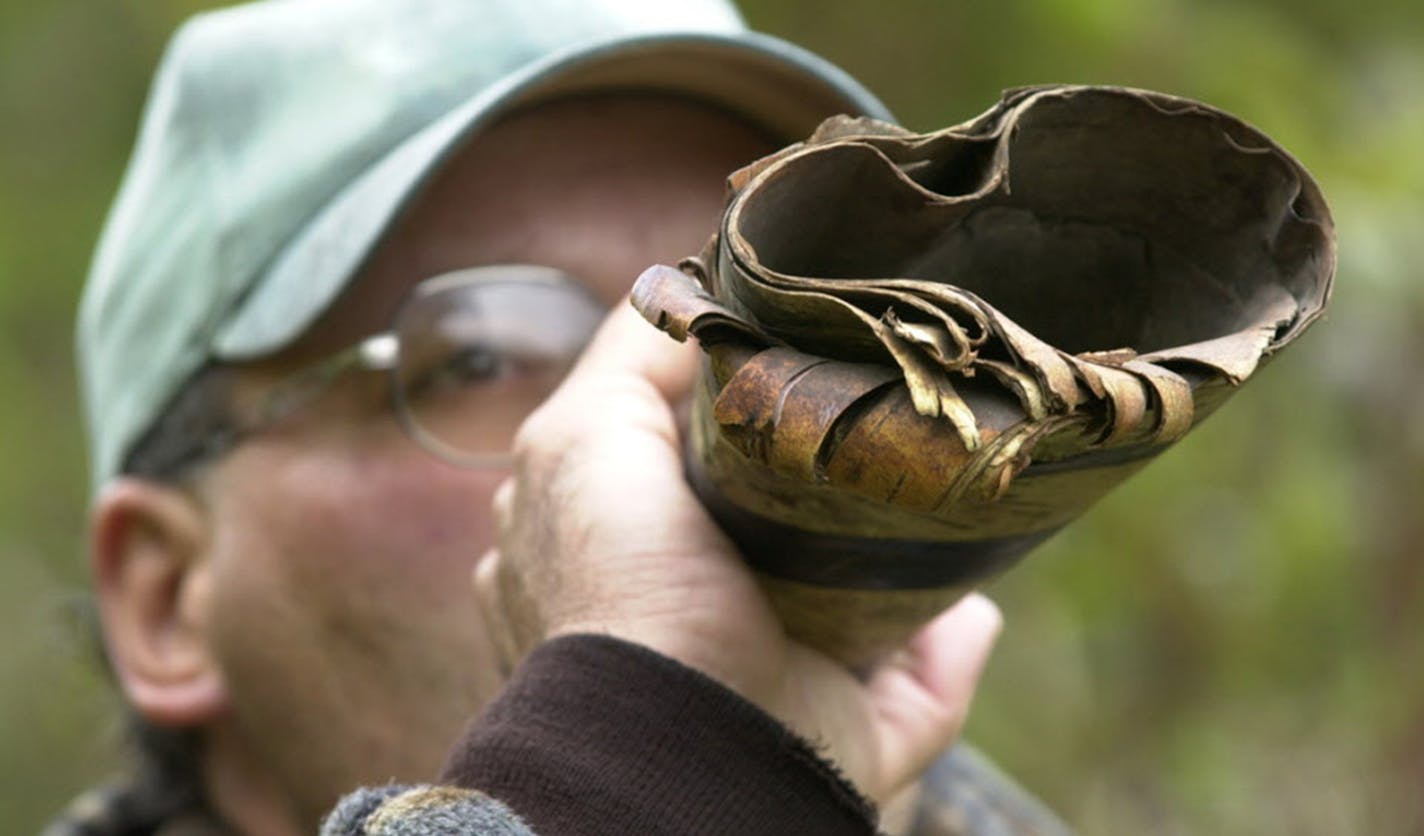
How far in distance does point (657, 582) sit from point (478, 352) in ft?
2.53

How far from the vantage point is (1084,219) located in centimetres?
100

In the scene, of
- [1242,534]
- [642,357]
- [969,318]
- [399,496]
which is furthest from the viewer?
[1242,534]

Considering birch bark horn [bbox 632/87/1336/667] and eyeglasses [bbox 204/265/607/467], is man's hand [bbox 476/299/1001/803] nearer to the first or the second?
birch bark horn [bbox 632/87/1336/667]

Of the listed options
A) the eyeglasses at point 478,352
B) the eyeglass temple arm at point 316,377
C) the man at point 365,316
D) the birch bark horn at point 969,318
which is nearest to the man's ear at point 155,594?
the man at point 365,316

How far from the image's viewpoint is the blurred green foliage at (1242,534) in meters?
3.56

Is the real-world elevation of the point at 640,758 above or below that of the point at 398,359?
above

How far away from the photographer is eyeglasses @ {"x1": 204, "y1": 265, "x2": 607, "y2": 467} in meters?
1.95

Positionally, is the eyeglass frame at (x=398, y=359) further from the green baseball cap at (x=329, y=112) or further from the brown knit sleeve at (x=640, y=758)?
the brown knit sleeve at (x=640, y=758)

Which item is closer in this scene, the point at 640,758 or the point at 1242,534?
the point at 640,758

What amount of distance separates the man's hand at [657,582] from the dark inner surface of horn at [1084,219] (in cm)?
30

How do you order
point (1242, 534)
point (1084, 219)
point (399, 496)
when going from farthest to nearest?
point (1242, 534), point (399, 496), point (1084, 219)

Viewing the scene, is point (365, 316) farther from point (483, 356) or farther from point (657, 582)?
point (657, 582)

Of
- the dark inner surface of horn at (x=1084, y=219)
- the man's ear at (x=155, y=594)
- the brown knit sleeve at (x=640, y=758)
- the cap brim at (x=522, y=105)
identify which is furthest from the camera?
the man's ear at (x=155, y=594)

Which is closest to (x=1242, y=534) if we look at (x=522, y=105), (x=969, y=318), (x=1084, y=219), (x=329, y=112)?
(x=522, y=105)
